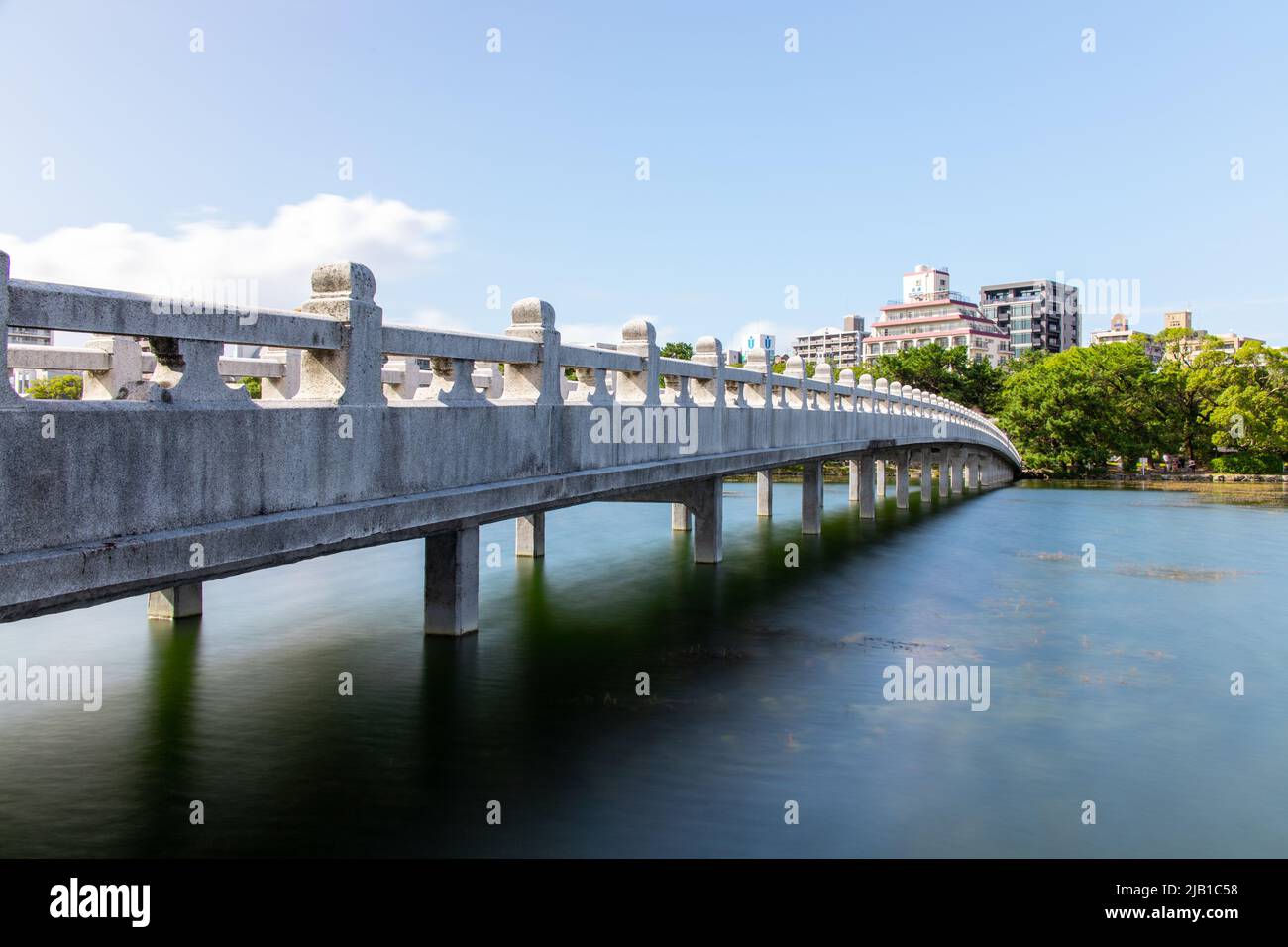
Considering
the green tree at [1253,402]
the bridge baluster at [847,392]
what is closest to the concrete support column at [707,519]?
the bridge baluster at [847,392]

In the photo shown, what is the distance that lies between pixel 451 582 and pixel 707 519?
28.1 feet

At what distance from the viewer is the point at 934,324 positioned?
4345 inches

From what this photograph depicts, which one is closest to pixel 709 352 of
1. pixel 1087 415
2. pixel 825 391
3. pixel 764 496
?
pixel 825 391

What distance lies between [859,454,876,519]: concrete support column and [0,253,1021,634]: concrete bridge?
21.3 m

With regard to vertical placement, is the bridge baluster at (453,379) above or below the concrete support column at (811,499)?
above

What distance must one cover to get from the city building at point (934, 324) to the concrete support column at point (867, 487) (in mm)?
75051

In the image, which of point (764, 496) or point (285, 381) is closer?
point (285, 381)

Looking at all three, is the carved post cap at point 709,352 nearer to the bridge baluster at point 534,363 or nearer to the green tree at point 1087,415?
the bridge baluster at point 534,363

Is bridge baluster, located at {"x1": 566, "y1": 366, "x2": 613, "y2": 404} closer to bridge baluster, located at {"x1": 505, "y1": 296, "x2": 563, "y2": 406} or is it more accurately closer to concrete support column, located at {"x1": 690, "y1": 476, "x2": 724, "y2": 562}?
bridge baluster, located at {"x1": 505, "y1": 296, "x2": 563, "y2": 406}

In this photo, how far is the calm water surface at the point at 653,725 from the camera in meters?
7.71

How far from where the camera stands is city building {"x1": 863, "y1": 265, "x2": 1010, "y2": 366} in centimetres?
10788

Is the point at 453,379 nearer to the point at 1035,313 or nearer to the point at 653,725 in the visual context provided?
the point at 653,725
